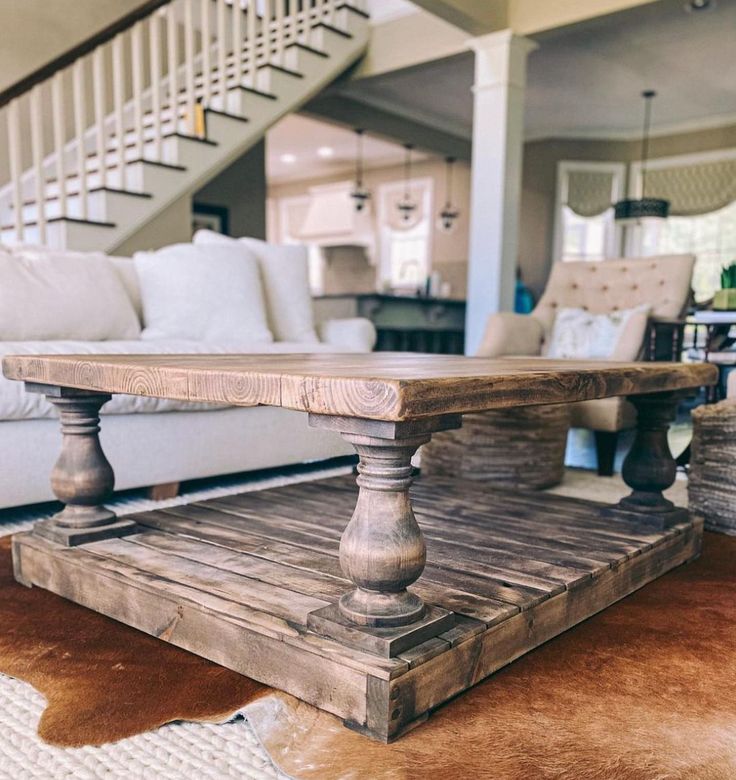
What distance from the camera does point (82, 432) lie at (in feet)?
5.00

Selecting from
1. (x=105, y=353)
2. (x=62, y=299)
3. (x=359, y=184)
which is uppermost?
(x=359, y=184)

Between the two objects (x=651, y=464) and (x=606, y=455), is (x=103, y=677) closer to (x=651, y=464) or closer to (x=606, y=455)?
(x=651, y=464)

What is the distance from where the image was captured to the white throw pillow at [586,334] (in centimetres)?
342

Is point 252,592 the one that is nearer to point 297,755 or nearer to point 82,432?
point 297,755

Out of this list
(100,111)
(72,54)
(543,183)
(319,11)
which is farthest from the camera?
(543,183)

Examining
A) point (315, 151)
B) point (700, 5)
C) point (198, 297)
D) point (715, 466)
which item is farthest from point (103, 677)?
point (315, 151)

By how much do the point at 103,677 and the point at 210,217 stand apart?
228 inches

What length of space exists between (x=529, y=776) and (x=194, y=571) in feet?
2.24

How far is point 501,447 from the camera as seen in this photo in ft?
8.21

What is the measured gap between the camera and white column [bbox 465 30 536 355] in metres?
4.57

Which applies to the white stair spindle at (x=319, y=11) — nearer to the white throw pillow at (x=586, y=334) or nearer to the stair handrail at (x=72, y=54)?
the stair handrail at (x=72, y=54)

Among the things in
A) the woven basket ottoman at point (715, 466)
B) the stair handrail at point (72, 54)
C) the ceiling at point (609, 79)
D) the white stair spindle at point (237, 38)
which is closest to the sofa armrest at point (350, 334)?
the woven basket ottoman at point (715, 466)

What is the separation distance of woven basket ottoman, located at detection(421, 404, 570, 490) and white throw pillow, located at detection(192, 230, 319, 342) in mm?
1058

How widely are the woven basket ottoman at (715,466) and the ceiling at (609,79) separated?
3.05m
